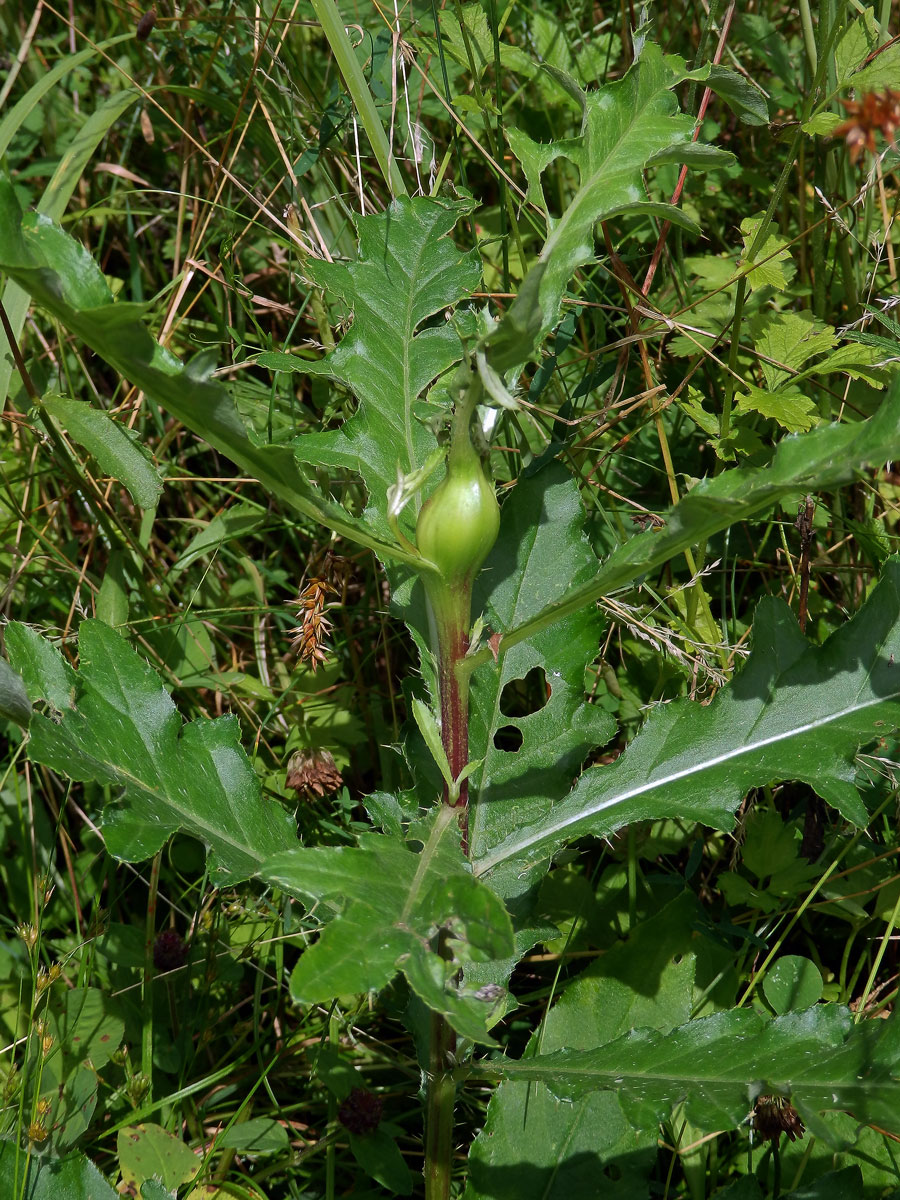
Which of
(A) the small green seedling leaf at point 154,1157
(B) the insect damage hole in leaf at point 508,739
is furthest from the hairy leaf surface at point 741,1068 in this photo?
(B) the insect damage hole in leaf at point 508,739

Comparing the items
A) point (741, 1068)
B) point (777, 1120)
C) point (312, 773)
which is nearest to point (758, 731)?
point (741, 1068)

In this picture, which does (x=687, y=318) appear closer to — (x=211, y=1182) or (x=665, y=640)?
(x=665, y=640)

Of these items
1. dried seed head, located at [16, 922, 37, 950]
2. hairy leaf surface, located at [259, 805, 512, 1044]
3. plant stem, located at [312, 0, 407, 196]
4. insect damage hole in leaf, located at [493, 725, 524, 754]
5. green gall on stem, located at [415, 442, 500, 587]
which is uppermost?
plant stem, located at [312, 0, 407, 196]

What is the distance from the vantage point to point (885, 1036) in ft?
4.99

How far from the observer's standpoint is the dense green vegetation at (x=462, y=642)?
152 centimetres

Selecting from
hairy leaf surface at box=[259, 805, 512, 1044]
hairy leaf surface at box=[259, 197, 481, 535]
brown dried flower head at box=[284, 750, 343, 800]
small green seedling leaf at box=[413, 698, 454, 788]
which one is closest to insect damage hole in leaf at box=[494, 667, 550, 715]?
brown dried flower head at box=[284, 750, 343, 800]

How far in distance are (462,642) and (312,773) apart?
911 millimetres

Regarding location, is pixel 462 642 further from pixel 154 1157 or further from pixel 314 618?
pixel 154 1157

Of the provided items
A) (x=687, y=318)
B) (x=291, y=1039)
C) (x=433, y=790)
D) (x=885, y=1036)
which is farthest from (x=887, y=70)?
(x=291, y=1039)

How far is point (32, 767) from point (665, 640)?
1.58 metres

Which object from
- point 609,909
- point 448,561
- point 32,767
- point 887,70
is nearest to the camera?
point 448,561

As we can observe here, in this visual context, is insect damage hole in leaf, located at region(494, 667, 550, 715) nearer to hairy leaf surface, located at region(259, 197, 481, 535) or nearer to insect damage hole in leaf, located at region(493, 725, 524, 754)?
insect damage hole in leaf, located at region(493, 725, 524, 754)

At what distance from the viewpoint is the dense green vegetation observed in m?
1.52

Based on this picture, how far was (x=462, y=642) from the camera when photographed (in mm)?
1638
